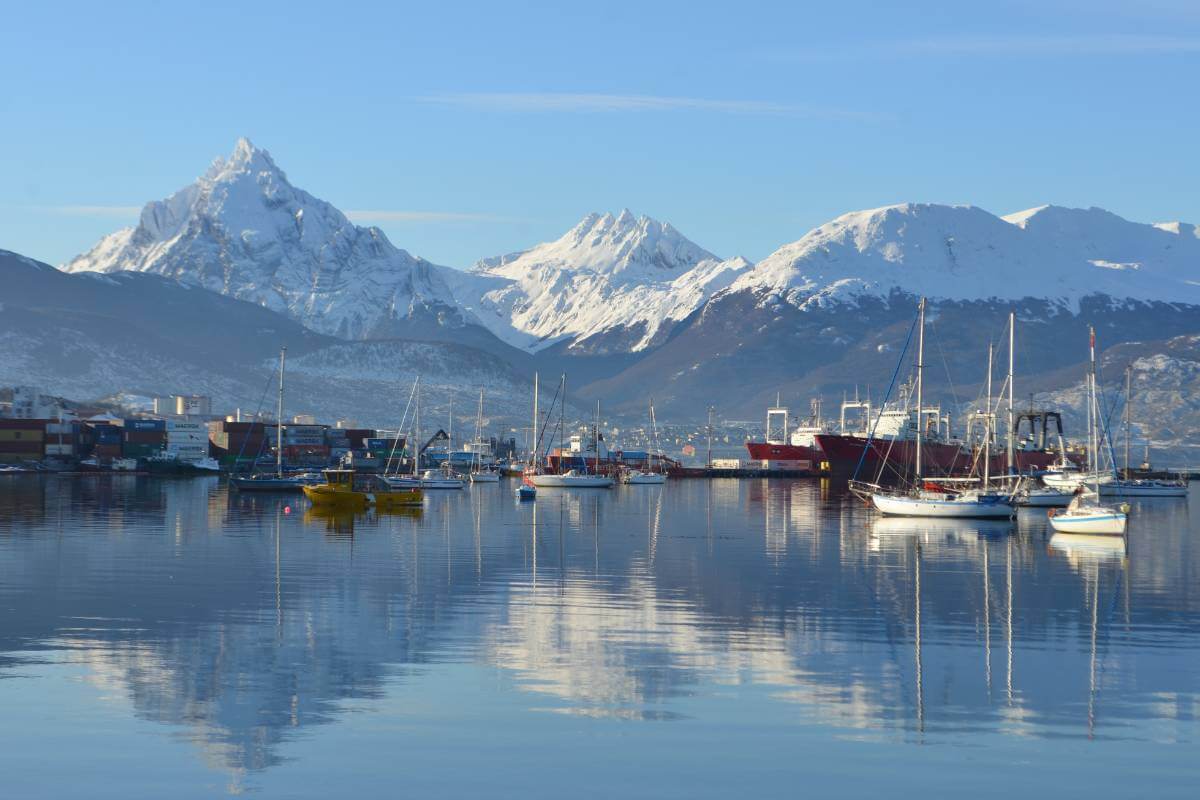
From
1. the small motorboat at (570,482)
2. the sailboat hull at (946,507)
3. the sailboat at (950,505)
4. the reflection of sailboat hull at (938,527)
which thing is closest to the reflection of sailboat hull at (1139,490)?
the small motorboat at (570,482)

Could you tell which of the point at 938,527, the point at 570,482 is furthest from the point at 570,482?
the point at 938,527

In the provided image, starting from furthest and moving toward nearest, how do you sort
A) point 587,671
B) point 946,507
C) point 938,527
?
point 946,507
point 938,527
point 587,671

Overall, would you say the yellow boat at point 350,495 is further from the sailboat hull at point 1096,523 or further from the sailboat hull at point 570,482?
the sailboat hull at point 570,482

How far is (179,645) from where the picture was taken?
46375 mm

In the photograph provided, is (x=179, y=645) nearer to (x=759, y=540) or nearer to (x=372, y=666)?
(x=372, y=666)

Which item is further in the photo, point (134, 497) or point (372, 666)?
point (134, 497)

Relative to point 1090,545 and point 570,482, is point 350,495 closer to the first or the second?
point 1090,545

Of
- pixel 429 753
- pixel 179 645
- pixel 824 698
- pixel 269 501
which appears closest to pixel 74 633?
pixel 179 645

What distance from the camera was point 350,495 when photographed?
12575 centimetres

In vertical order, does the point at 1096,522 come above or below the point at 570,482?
below

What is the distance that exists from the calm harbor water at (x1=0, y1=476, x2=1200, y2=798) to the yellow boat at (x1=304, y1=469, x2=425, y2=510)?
3890 cm

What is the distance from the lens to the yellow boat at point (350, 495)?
125 metres

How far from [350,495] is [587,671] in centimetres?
8508

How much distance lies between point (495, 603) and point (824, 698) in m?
21.0
